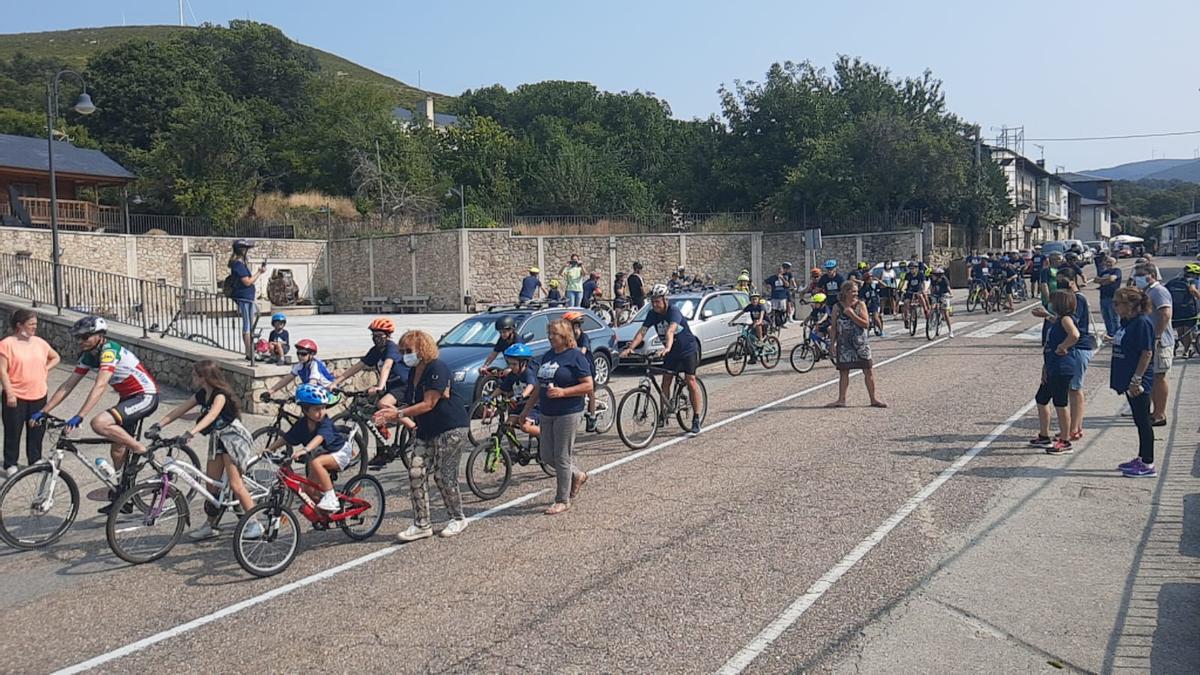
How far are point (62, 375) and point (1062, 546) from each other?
1631 centimetres

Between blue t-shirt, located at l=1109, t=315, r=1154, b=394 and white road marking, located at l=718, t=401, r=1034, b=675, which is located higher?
blue t-shirt, located at l=1109, t=315, r=1154, b=394

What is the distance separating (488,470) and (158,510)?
2.82m

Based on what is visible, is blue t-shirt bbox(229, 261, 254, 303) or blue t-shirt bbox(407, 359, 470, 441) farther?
blue t-shirt bbox(229, 261, 254, 303)

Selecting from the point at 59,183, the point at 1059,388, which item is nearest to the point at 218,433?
the point at 1059,388

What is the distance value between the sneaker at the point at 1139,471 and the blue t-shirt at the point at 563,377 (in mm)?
5026

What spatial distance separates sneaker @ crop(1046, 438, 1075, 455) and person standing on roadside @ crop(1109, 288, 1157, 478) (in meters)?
0.68

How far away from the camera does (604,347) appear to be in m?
16.6

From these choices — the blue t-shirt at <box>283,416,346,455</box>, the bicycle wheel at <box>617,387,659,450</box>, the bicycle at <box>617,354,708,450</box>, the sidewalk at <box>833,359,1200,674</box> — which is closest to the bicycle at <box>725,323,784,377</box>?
the bicycle at <box>617,354,708,450</box>

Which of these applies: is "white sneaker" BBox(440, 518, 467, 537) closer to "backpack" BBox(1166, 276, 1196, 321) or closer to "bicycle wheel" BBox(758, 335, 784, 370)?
"bicycle wheel" BBox(758, 335, 784, 370)

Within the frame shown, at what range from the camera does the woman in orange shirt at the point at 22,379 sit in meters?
9.05

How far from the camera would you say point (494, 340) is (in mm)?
14750

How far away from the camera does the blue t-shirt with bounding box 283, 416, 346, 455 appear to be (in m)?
7.43

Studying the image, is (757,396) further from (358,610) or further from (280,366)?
(358,610)

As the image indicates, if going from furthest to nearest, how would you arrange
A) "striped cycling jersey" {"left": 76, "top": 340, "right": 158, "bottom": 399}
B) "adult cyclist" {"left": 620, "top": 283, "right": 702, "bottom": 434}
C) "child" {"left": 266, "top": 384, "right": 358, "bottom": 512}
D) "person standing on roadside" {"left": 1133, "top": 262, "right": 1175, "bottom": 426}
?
"adult cyclist" {"left": 620, "top": 283, "right": 702, "bottom": 434} < "person standing on roadside" {"left": 1133, "top": 262, "right": 1175, "bottom": 426} < "striped cycling jersey" {"left": 76, "top": 340, "right": 158, "bottom": 399} < "child" {"left": 266, "top": 384, "right": 358, "bottom": 512}
